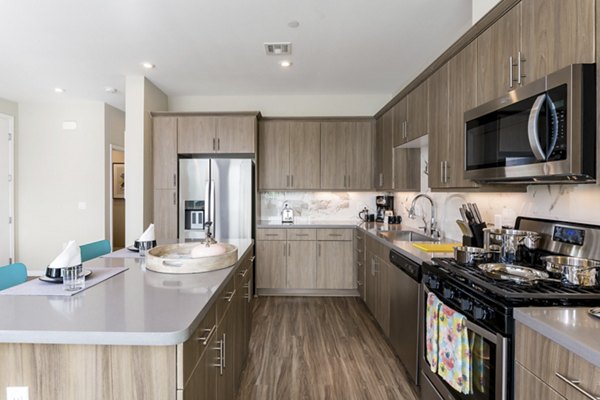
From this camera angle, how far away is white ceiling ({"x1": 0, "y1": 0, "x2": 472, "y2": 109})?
2482 millimetres

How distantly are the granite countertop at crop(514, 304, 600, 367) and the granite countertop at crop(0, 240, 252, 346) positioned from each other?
3.75 ft

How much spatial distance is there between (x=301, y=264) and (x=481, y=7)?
10.4 feet

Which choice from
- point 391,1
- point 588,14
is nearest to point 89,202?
point 391,1

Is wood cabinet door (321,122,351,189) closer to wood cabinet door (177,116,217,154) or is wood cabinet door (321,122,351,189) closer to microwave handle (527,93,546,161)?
wood cabinet door (177,116,217,154)

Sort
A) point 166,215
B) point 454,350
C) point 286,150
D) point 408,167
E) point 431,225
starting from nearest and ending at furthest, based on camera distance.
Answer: point 454,350, point 431,225, point 408,167, point 166,215, point 286,150

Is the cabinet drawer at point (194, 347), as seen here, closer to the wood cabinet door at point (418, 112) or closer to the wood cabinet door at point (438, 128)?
the wood cabinet door at point (438, 128)

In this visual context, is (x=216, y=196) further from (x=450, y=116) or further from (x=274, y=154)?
(x=450, y=116)

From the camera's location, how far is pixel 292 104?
4680 millimetres

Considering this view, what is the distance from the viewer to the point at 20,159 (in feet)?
16.7

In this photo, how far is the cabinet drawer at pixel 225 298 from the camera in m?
1.51

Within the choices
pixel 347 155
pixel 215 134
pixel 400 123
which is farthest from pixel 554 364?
pixel 215 134

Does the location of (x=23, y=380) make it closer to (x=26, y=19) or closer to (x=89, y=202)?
(x=26, y=19)

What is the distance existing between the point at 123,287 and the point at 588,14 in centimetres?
221

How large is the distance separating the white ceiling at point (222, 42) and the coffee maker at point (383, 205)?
1525mm
